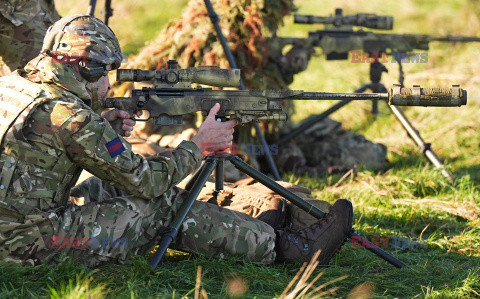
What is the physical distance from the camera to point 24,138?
361cm

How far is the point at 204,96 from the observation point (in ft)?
14.3

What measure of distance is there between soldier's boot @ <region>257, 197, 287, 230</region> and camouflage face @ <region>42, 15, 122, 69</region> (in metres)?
1.66

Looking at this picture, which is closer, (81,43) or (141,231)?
(81,43)

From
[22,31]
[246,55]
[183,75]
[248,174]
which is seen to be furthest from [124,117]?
[246,55]

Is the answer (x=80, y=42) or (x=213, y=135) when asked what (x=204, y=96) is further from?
(x=80, y=42)

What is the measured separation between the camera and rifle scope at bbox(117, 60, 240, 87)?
4.27 metres

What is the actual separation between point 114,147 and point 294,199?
146cm

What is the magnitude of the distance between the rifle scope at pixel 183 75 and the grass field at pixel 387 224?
1.21 metres

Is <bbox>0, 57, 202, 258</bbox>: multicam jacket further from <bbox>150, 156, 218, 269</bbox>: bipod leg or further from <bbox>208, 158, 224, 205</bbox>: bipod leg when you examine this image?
<bbox>208, 158, 224, 205</bbox>: bipod leg

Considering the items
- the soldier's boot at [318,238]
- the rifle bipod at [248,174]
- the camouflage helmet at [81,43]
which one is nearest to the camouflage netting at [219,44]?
the rifle bipod at [248,174]

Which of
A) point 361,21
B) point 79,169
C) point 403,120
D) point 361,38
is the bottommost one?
point 403,120

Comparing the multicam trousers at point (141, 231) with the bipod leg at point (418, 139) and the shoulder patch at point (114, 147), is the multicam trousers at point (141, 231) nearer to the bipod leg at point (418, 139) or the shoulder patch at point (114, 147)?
the shoulder patch at point (114, 147)

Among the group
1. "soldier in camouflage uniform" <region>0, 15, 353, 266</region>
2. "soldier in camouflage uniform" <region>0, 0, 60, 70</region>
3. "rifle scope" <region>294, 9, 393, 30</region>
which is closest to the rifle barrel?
"soldier in camouflage uniform" <region>0, 15, 353, 266</region>

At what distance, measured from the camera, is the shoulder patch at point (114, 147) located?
3707 millimetres
